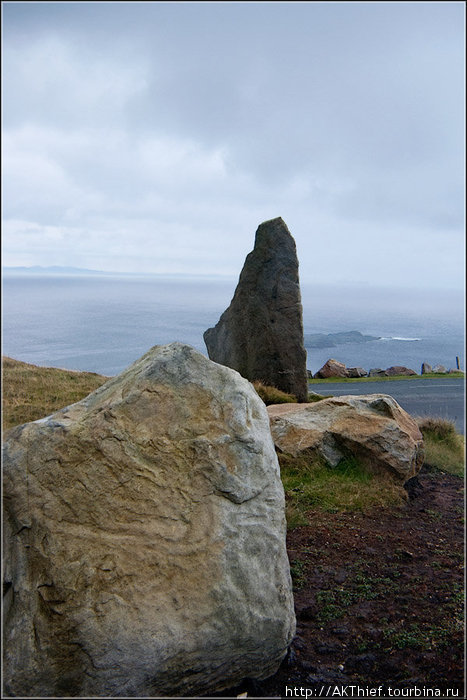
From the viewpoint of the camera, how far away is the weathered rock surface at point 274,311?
1366 centimetres

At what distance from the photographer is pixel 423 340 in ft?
106

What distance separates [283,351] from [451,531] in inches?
290

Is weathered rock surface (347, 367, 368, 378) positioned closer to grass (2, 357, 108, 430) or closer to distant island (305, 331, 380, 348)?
distant island (305, 331, 380, 348)

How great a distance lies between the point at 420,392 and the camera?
17141mm

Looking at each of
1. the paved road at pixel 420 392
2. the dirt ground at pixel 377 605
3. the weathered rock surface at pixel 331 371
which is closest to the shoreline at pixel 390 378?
the weathered rock surface at pixel 331 371

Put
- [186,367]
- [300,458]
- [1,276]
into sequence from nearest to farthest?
[1,276] → [186,367] → [300,458]

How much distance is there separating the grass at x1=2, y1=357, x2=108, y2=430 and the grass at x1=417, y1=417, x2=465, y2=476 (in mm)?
5721

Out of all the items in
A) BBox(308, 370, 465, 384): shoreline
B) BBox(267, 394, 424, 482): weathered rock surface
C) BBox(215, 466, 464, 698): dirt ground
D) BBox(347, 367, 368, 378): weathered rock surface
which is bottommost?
BBox(215, 466, 464, 698): dirt ground

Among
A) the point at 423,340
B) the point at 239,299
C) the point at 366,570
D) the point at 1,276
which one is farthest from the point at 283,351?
the point at 423,340

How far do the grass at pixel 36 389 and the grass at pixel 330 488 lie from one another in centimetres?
301

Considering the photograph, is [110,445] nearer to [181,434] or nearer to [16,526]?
[181,434]

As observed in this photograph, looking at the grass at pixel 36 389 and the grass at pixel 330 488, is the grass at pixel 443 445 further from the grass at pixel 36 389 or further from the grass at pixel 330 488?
the grass at pixel 36 389

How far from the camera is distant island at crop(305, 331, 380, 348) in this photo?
28438mm

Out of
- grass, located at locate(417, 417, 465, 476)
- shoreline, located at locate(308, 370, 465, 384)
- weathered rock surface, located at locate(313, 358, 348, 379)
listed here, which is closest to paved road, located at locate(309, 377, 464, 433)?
shoreline, located at locate(308, 370, 465, 384)
